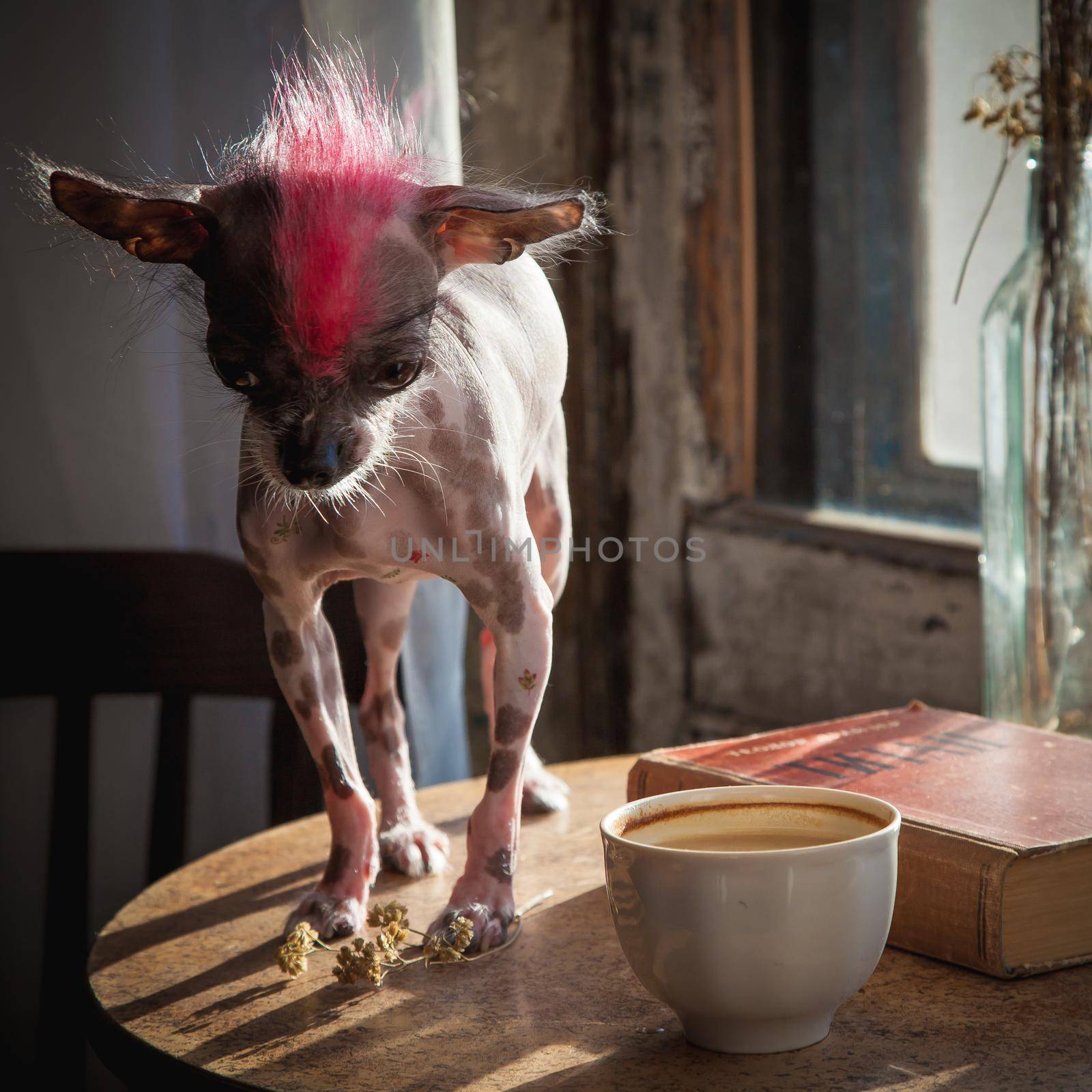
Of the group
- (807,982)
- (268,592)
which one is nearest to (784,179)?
(268,592)

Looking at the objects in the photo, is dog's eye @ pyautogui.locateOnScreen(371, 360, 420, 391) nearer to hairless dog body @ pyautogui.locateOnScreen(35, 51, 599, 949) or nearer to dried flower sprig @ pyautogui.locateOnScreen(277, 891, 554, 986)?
hairless dog body @ pyautogui.locateOnScreen(35, 51, 599, 949)

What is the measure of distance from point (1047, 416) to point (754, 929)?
0.61 metres

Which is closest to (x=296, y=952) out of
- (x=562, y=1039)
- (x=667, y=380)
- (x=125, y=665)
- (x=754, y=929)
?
(x=562, y=1039)

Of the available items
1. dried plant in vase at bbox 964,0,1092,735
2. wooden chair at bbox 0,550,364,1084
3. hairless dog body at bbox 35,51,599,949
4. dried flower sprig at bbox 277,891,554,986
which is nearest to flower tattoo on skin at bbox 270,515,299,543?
hairless dog body at bbox 35,51,599,949

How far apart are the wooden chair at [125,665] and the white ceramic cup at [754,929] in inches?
25.3

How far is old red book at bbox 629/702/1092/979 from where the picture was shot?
675 mm

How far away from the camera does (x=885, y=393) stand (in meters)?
1.60

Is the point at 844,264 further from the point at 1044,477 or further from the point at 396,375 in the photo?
the point at 396,375

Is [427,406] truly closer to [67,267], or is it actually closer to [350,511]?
[350,511]

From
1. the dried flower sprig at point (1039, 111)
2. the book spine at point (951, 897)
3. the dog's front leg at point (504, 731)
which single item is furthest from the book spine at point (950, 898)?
the dried flower sprig at point (1039, 111)

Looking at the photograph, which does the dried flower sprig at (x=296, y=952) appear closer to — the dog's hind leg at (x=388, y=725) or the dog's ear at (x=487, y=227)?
the dog's hind leg at (x=388, y=725)

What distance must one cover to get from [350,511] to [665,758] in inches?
10.7

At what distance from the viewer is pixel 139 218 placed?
629 millimetres

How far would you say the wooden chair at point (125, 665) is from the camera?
3.99ft
